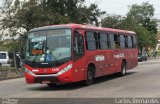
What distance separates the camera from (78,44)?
58.5ft

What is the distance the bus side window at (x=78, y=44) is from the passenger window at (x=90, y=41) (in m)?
0.74

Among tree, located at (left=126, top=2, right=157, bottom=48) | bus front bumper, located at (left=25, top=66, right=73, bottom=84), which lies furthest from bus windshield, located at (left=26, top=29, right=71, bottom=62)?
tree, located at (left=126, top=2, right=157, bottom=48)

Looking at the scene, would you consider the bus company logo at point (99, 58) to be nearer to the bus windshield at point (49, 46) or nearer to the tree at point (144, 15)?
the bus windshield at point (49, 46)

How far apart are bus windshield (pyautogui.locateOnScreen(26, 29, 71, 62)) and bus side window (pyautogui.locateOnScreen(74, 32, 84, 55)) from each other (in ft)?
1.20

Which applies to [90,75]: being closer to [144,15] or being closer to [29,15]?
[29,15]

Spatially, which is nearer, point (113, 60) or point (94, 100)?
point (94, 100)

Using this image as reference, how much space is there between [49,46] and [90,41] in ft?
8.38

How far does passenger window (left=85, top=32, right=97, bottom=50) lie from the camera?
62.3 feet

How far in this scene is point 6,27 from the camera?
36.4m

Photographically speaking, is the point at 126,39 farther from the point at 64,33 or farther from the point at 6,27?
the point at 6,27

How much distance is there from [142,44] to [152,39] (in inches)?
647

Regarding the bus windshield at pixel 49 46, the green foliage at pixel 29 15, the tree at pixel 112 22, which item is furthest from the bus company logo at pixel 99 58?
the tree at pixel 112 22

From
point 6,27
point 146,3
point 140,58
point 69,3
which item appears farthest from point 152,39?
point 6,27

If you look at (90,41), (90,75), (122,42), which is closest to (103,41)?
(90,41)
